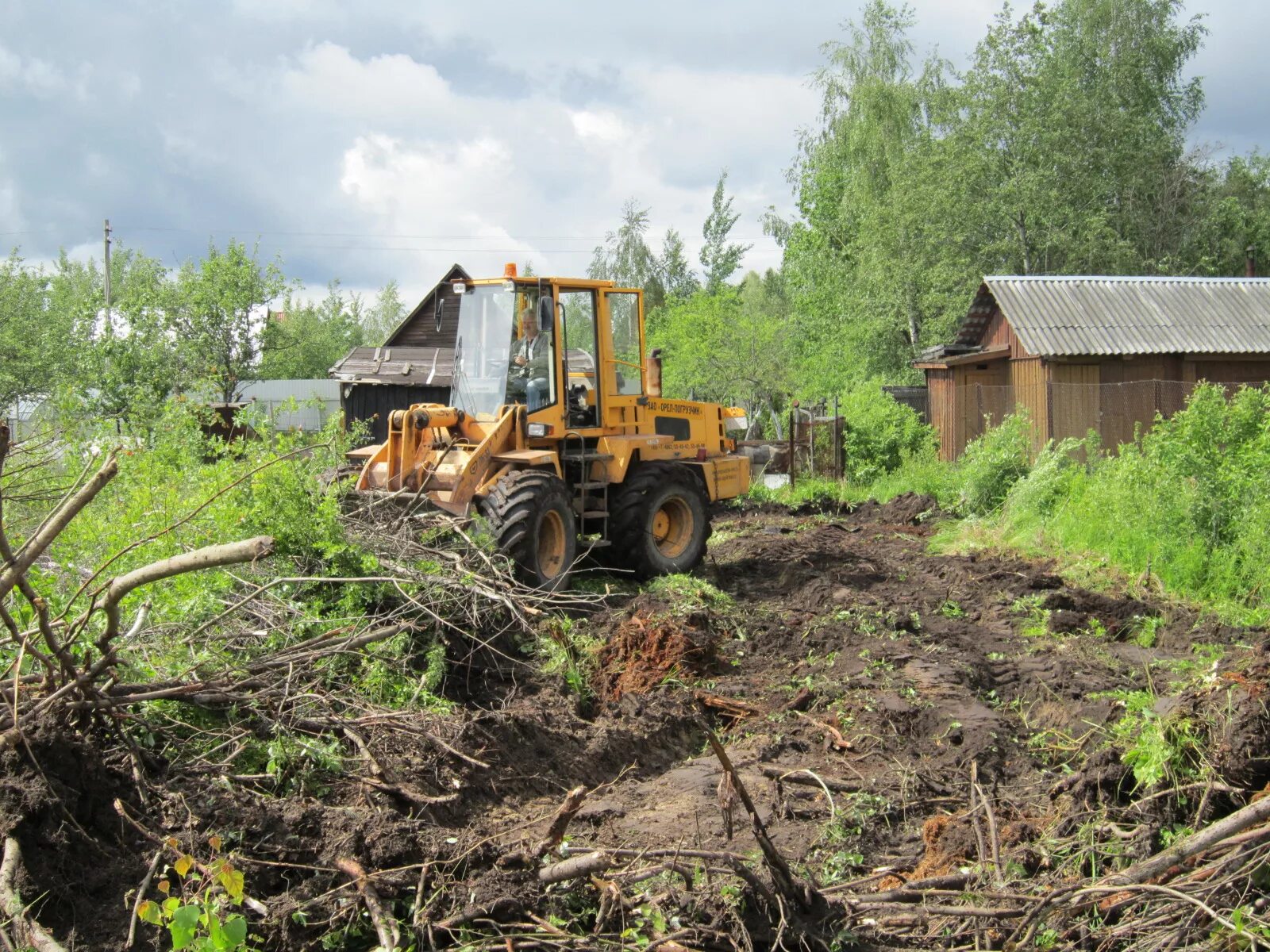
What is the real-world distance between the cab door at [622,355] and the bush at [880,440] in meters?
10.8

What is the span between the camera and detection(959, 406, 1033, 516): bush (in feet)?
53.7

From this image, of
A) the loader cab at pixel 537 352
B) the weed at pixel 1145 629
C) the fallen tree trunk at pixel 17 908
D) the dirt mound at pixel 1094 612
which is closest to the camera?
the fallen tree trunk at pixel 17 908

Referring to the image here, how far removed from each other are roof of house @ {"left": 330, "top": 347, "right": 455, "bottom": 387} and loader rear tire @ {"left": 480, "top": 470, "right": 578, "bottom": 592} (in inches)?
554

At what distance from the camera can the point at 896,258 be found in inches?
1214

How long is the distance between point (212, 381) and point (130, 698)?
12196mm

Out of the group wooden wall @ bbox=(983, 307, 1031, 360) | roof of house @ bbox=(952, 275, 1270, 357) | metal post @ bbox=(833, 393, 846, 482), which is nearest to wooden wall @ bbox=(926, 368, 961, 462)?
wooden wall @ bbox=(983, 307, 1031, 360)

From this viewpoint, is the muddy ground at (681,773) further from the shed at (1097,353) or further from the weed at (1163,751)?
the shed at (1097,353)

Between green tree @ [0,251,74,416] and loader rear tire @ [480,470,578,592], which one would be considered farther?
green tree @ [0,251,74,416]

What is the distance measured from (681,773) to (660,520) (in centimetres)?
558

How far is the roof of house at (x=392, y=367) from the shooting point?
24094 mm

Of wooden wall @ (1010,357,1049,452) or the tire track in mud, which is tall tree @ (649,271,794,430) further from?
the tire track in mud

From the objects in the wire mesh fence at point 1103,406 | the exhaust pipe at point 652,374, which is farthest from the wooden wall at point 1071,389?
the exhaust pipe at point 652,374

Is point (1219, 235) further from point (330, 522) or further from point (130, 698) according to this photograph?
point (130, 698)

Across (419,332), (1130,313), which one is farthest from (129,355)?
(1130,313)
